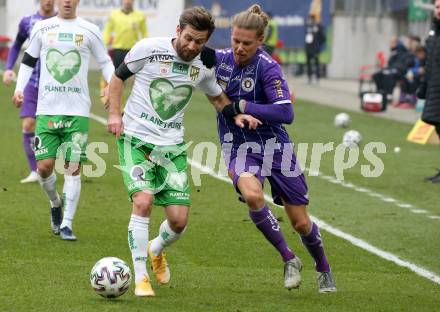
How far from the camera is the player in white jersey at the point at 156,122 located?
8500 millimetres

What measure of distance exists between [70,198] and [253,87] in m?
2.73

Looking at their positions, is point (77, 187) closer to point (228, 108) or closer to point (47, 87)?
point (47, 87)

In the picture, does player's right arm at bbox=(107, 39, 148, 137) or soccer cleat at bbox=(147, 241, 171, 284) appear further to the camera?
soccer cleat at bbox=(147, 241, 171, 284)

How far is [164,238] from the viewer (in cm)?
902

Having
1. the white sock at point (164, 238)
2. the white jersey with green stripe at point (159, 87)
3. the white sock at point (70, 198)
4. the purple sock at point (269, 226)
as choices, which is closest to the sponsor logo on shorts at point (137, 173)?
the white jersey with green stripe at point (159, 87)

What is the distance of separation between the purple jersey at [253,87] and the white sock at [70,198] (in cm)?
232

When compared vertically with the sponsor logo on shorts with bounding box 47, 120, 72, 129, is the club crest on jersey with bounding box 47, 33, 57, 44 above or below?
above

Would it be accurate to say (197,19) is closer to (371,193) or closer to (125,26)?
(371,193)

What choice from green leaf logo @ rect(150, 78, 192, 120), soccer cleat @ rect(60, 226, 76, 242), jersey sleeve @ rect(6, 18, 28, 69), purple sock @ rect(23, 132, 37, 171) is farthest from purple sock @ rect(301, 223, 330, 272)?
purple sock @ rect(23, 132, 37, 171)

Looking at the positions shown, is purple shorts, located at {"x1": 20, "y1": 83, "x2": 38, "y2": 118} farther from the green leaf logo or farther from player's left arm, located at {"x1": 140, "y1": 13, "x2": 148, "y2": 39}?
player's left arm, located at {"x1": 140, "y1": 13, "x2": 148, "y2": 39}

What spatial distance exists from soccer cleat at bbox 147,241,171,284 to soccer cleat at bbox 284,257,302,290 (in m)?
0.89

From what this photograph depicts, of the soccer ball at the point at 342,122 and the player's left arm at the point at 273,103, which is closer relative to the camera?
the player's left arm at the point at 273,103

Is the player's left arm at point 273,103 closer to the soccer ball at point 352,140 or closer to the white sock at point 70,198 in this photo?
the white sock at point 70,198

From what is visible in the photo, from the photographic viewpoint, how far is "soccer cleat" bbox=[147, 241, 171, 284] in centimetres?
902
